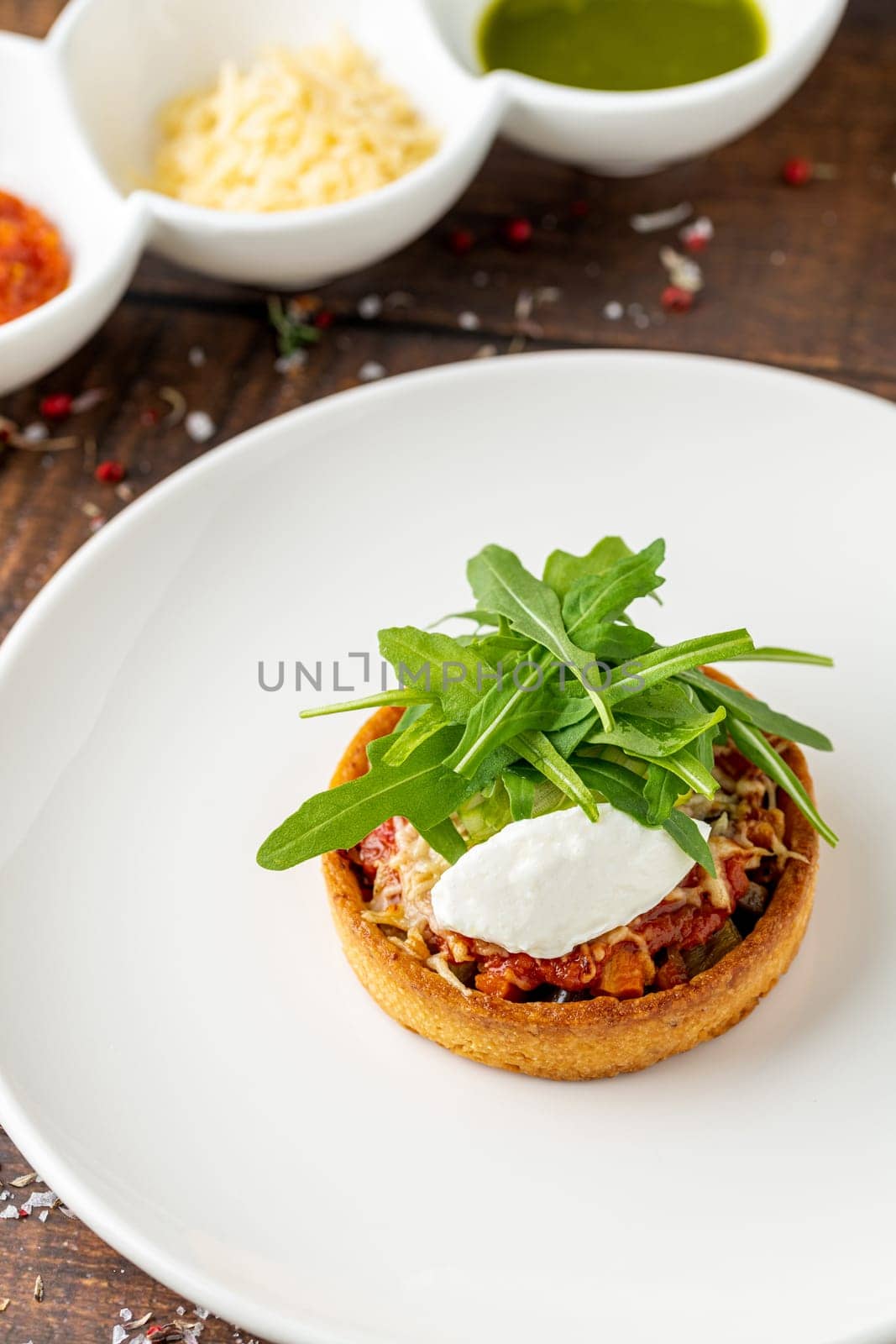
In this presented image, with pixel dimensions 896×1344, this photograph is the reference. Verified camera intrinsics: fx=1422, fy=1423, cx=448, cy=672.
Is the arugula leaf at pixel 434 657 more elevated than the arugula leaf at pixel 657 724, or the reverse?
the arugula leaf at pixel 434 657

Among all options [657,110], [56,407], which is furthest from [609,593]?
[56,407]

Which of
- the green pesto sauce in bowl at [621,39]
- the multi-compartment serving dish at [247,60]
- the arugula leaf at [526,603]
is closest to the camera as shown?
the arugula leaf at [526,603]

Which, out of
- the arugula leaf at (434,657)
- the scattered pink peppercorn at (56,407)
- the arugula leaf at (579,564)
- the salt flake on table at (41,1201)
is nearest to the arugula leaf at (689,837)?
the arugula leaf at (434,657)

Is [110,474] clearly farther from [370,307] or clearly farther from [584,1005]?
[584,1005]

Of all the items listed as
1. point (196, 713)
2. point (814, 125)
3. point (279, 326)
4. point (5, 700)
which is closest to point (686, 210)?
point (814, 125)

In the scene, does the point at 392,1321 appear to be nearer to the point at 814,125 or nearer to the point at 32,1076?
the point at 32,1076

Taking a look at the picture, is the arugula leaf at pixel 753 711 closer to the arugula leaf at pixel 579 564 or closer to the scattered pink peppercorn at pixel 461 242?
the arugula leaf at pixel 579 564

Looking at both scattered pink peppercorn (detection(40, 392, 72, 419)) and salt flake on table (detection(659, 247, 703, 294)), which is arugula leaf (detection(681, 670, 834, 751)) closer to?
salt flake on table (detection(659, 247, 703, 294))

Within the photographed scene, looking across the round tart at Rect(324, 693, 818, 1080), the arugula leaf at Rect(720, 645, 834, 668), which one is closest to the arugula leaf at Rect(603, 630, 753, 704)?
the arugula leaf at Rect(720, 645, 834, 668)
